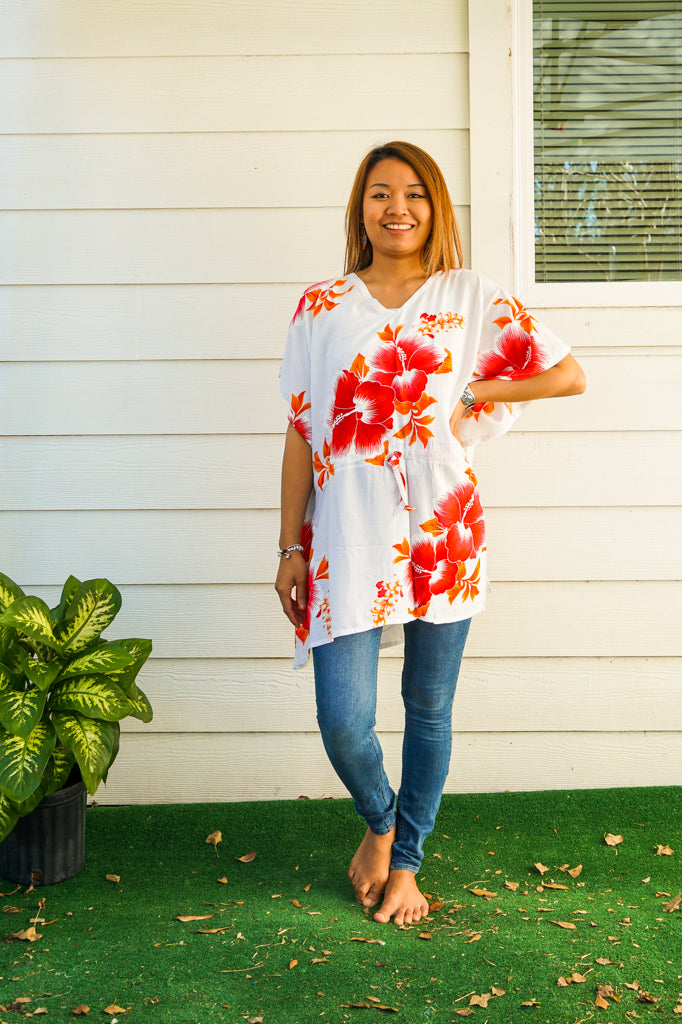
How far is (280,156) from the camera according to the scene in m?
2.44

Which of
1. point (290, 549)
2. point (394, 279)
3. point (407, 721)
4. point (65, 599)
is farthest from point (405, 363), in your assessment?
point (65, 599)

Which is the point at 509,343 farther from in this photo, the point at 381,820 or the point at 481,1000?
the point at 481,1000

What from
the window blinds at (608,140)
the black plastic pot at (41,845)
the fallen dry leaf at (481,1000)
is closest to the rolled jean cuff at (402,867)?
the fallen dry leaf at (481,1000)

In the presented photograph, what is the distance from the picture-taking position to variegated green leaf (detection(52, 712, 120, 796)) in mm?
1908

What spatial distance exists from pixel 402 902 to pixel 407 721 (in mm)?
385

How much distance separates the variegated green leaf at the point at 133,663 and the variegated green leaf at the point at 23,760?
0.19 meters

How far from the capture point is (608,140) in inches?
98.7

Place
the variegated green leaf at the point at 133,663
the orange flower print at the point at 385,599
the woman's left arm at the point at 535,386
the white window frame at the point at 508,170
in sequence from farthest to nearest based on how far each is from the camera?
1. the white window frame at the point at 508,170
2. the variegated green leaf at the point at 133,663
3. the woman's left arm at the point at 535,386
4. the orange flower print at the point at 385,599

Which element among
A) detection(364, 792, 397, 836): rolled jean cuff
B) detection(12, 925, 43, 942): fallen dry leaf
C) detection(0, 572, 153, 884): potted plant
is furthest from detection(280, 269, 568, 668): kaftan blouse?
detection(12, 925, 43, 942): fallen dry leaf

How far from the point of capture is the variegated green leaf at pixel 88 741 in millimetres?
1908

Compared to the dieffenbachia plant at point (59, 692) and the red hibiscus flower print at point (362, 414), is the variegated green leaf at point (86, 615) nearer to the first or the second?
the dieffenbachia plant at point (59, 692)

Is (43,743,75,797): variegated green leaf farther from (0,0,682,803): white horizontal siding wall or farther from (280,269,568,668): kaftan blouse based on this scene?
(280,269,568,668): kaftan blouse

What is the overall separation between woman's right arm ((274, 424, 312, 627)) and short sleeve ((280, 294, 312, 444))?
0.08 ft

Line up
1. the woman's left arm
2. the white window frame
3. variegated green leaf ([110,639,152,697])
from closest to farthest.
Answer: the woman's left arm
variegated green leaf ([110,639,152,697])
the white window frame
